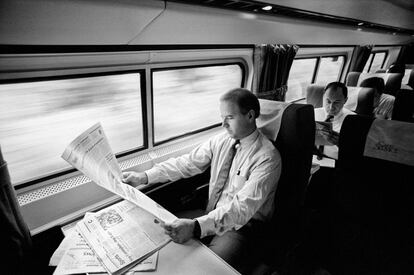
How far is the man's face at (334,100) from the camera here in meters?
2.93

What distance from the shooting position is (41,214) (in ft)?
5.11

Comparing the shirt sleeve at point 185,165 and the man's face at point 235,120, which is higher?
the man's face at point 235,120

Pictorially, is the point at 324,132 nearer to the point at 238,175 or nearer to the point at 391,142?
the point at 391,142

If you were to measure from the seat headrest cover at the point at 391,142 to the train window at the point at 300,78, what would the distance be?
2.98 m

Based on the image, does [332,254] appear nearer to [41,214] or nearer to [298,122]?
[298,122]

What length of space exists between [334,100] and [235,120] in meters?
1.91

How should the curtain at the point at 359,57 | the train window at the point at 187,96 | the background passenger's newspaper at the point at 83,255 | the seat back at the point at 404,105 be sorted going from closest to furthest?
1. the background passenger's newspaper at the point at 83,255
2. the train window at the point at 187,96
3. the seat back at the point at 404,105
4. the curtain at the point at 359,57

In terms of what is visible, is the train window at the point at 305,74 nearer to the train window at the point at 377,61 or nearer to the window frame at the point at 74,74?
the train window at the point at 377,61

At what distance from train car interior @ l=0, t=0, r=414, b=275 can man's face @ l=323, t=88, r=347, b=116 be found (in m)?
0.81

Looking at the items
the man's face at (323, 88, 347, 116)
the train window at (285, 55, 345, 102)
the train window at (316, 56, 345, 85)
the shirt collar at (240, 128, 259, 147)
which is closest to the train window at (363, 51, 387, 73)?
the train window at (316, 56, 345, 85)

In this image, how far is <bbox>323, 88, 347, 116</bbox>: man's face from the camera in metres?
2.93

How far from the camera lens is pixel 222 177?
1.86 m

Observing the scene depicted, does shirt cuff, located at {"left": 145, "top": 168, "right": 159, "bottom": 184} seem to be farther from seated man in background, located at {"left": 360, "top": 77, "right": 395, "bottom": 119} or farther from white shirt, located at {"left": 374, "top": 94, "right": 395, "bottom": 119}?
white shirt, located at {"left": 374, "top": 94, "right": 395, "bottom": 119}

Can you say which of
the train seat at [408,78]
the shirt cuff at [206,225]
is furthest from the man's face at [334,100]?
the train seat at [408,78]
